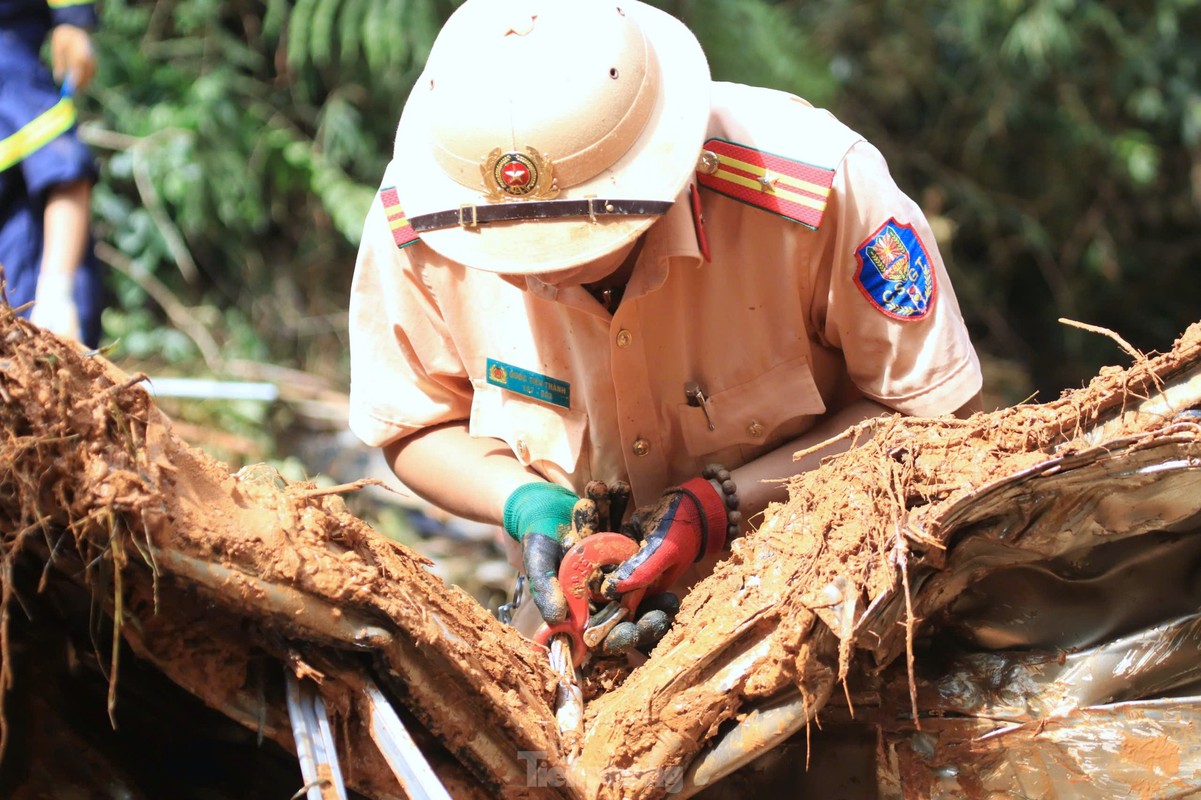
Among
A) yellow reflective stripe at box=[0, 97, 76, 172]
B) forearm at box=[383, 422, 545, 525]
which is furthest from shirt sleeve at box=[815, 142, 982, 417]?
yellow reflective stripe at box=[0, 97, 76, 172]

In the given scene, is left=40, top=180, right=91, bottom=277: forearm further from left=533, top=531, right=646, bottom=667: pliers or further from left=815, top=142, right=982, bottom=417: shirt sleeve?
left=815, top=142, right=982, bottom=417: shirt sleeve

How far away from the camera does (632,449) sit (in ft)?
7.36

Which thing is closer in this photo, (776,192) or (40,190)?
(776,192)

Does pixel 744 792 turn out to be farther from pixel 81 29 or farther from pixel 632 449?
pixel 81 29

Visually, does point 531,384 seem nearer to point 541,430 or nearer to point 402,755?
point 541,430

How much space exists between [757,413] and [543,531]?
442 millimetres

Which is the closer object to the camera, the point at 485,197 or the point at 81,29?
the point at 485,197

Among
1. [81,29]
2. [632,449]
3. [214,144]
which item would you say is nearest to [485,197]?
[632,449]

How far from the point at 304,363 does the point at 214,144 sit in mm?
1034

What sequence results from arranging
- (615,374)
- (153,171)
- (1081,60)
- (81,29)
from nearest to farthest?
1. (615,374)
2. (81,29)
3. (153,171)
4. (1081,60)

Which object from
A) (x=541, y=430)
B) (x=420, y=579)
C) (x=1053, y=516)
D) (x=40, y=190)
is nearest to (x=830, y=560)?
(x=1053, y=516)

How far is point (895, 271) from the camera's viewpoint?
2029 mm

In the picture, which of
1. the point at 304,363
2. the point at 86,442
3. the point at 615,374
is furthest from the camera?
the point at 304,363

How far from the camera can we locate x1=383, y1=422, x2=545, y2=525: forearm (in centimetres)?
231
